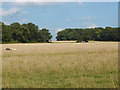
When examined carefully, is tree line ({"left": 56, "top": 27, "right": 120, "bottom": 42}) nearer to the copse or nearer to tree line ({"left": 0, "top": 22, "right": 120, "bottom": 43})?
tree line ({"left": 0, "top": 22, "right": 120, "bottom": 43})

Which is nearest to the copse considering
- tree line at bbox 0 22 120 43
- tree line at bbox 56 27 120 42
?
tree line at bbox 0 22 120 43

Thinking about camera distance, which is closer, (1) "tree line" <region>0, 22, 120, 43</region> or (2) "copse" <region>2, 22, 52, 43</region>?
(2) "copse" <region>2, 22, 52, 43</region>

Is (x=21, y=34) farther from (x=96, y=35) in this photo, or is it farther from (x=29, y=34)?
(x=96, y=35)

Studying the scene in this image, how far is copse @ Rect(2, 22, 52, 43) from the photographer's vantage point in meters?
98.2

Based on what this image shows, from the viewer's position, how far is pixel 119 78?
10102 millimetres

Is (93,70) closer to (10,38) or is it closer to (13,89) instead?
(13,89)

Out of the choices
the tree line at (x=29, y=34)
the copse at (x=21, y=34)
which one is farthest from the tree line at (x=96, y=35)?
the copse at (x=21, y=34)

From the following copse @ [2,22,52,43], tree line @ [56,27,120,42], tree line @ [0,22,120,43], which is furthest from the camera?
tree line @ [56,27,120,42]

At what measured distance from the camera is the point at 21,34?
103812mm

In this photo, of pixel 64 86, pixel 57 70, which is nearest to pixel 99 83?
pixel 64 86

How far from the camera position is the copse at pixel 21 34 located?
98.2 m

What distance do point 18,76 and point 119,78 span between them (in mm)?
5213

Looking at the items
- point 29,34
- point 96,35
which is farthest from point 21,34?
point 96,35

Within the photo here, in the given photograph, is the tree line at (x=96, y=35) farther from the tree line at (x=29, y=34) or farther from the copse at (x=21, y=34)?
the copse at (x=21, y=34)
